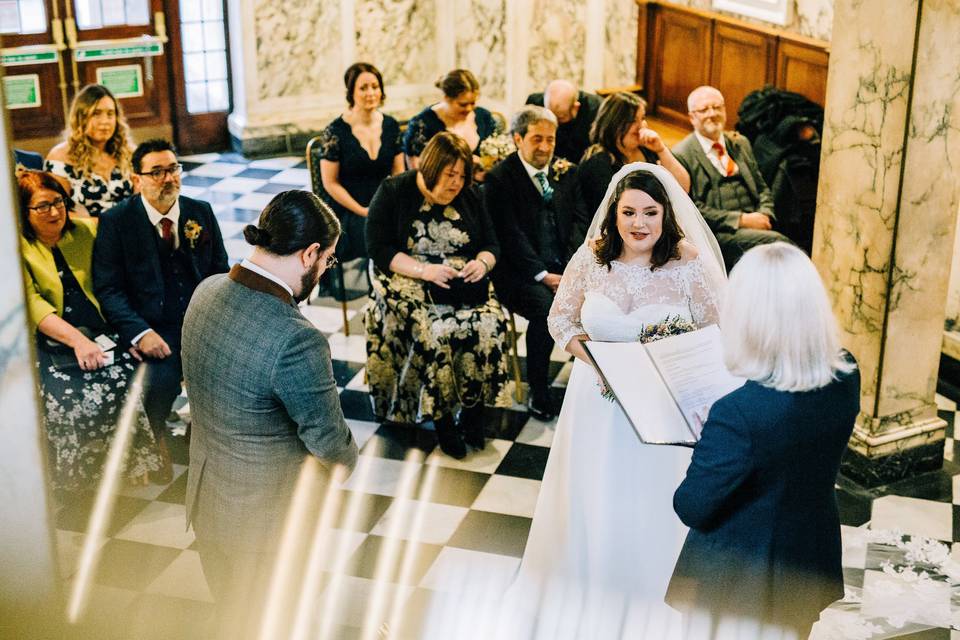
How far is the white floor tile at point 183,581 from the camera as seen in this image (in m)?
3.97

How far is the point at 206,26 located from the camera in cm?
961

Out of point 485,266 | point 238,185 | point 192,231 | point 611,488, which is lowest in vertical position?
point 611,488

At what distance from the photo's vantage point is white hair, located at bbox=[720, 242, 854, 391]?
2.33m

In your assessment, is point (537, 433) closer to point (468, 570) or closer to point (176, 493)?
point (468, 570)

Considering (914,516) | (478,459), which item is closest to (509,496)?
(478,459)

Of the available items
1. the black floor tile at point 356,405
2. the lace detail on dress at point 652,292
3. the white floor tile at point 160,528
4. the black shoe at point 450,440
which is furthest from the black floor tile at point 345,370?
the lace detail on dress at point 652,292

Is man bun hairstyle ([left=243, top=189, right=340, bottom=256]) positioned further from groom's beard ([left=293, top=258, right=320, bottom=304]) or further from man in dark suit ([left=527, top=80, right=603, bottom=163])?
man in dark suit ([left=527, top=80, right=603, bottom=163])

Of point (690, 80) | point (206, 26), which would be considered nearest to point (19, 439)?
point (690, 80)

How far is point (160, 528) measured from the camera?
14.5ft

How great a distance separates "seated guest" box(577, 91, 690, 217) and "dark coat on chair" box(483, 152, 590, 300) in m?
0.08

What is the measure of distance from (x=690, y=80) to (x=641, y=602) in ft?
18.5

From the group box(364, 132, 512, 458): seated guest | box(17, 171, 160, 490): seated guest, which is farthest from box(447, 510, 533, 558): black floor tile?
box(17, 171, 160, 490): seated guest

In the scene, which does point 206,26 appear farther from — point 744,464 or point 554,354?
point 744,464

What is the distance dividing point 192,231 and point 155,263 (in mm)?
201
